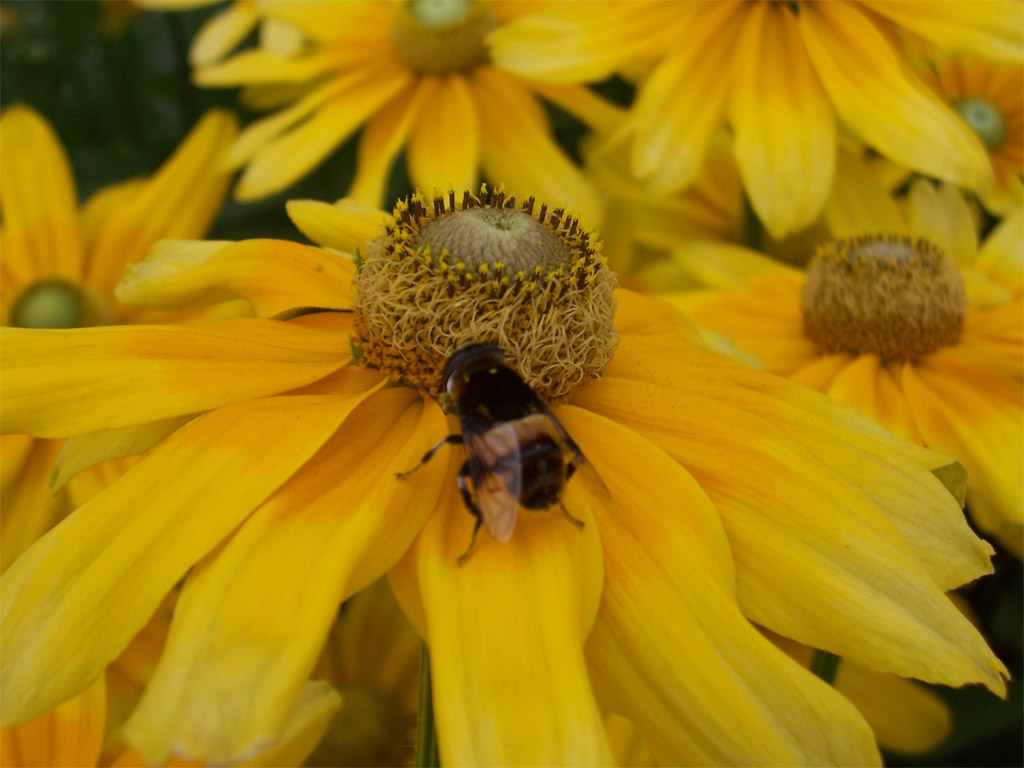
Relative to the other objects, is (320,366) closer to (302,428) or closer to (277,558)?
(302,428)

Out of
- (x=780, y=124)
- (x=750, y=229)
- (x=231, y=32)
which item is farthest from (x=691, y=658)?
(x=231, y=32)

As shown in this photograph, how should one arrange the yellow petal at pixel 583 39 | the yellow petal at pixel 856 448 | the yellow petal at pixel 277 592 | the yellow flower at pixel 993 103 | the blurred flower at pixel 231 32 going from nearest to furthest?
the yellow petal at pixel 277 592
the yellow petal at pixel 856 448
the yellow petal at pixel 583 39
the yellow flower at pixel 993 103
the blurred flower at pixel 231 32

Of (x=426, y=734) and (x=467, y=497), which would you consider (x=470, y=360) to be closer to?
(x=467, y=497)

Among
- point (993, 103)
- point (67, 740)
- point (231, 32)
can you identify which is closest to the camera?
point (67, 740)

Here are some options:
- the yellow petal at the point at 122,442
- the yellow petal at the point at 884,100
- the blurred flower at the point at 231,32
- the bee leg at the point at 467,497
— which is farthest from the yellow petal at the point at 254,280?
the blurred flower at the point at 231,32

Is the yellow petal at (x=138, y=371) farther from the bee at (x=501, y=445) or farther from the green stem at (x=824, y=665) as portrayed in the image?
the green stem at (x=824, y=665)

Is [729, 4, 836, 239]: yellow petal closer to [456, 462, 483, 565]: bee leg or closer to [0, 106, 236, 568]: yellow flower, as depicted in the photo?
[456, 462, 483, 565]: bee leg
